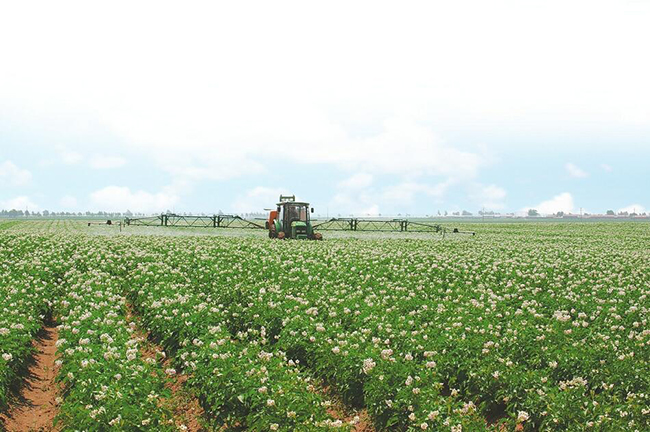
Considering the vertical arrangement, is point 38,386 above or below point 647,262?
below

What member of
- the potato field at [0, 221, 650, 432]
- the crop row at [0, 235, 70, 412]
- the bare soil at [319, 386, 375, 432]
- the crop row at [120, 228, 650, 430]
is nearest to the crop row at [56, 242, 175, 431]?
the potato field at [0, 221, 650, 432]

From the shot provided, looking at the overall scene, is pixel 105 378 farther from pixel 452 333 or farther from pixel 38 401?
pixel 452 333

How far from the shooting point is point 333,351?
9.83 m

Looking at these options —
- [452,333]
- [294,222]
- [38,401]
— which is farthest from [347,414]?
[294,222]

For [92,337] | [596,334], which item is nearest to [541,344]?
[596,334]

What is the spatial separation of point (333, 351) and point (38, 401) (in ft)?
19.3

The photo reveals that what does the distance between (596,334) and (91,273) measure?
1613cm

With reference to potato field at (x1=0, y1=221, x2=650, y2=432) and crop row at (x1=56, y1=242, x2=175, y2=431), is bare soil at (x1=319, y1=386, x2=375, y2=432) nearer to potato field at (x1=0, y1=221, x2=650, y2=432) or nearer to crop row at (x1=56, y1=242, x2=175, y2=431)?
potato field at (x1=0, y1=221, x2=650, y2=432)

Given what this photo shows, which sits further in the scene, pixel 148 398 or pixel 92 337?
pixel 92 337

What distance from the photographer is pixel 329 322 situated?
41.4 feet

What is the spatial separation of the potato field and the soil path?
0.17 metres

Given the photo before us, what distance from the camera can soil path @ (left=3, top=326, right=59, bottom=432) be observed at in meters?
9.25

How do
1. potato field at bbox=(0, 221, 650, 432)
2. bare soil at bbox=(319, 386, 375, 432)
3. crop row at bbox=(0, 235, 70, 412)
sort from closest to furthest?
potato field at bbox=(0, 221, 650, 432), bare soil at bbox=(319, 386, 375, 432), crop row at bbox=(0, 235, 70, 412)

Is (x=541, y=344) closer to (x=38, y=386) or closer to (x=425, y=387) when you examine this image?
(x=425, y=387)
